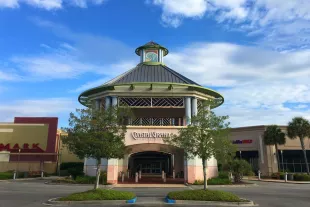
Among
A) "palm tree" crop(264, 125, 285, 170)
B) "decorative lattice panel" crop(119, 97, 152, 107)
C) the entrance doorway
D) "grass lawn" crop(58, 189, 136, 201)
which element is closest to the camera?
"grass lawn" crop(58, 189, 136, 201)

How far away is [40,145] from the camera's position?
142 ft

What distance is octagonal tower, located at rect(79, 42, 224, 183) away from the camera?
29.1 m

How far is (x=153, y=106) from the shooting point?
104 feet

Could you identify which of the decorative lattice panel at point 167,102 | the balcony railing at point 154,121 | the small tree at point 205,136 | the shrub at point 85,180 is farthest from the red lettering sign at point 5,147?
the small tree at point 205,136

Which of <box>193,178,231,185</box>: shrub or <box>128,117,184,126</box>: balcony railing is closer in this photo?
<box>193,178,231,185</box>: shrub

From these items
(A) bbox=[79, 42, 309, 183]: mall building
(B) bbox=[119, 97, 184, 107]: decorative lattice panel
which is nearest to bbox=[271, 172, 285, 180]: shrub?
(A) bbox=[79, 42, 309, 183]: mall building

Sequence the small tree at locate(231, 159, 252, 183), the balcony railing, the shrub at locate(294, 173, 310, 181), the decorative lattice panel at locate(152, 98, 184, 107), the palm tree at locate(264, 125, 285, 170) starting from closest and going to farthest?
the small tree at locate(231, 159, 252, 183) → the decorative lattice panel at locate(152, 98, 184, 107) → the balcony railing → the shrub at locate(294, 173, 310, 181) → the palm tree at locate(264, 125, 285, 170)

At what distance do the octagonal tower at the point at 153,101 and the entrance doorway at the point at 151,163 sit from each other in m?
0.70

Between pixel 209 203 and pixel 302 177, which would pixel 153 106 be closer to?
pixel 209 203

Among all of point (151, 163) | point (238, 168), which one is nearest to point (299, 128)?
point (238, 168)

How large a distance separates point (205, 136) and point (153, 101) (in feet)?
52.2

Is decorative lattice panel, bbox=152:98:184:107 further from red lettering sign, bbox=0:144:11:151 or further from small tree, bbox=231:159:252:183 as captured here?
red lettering sign, bbox=0:144:11:151

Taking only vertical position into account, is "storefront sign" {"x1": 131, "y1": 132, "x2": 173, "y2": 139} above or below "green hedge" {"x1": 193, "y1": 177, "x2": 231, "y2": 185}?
above

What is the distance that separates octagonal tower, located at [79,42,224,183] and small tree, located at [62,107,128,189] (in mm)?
7433
